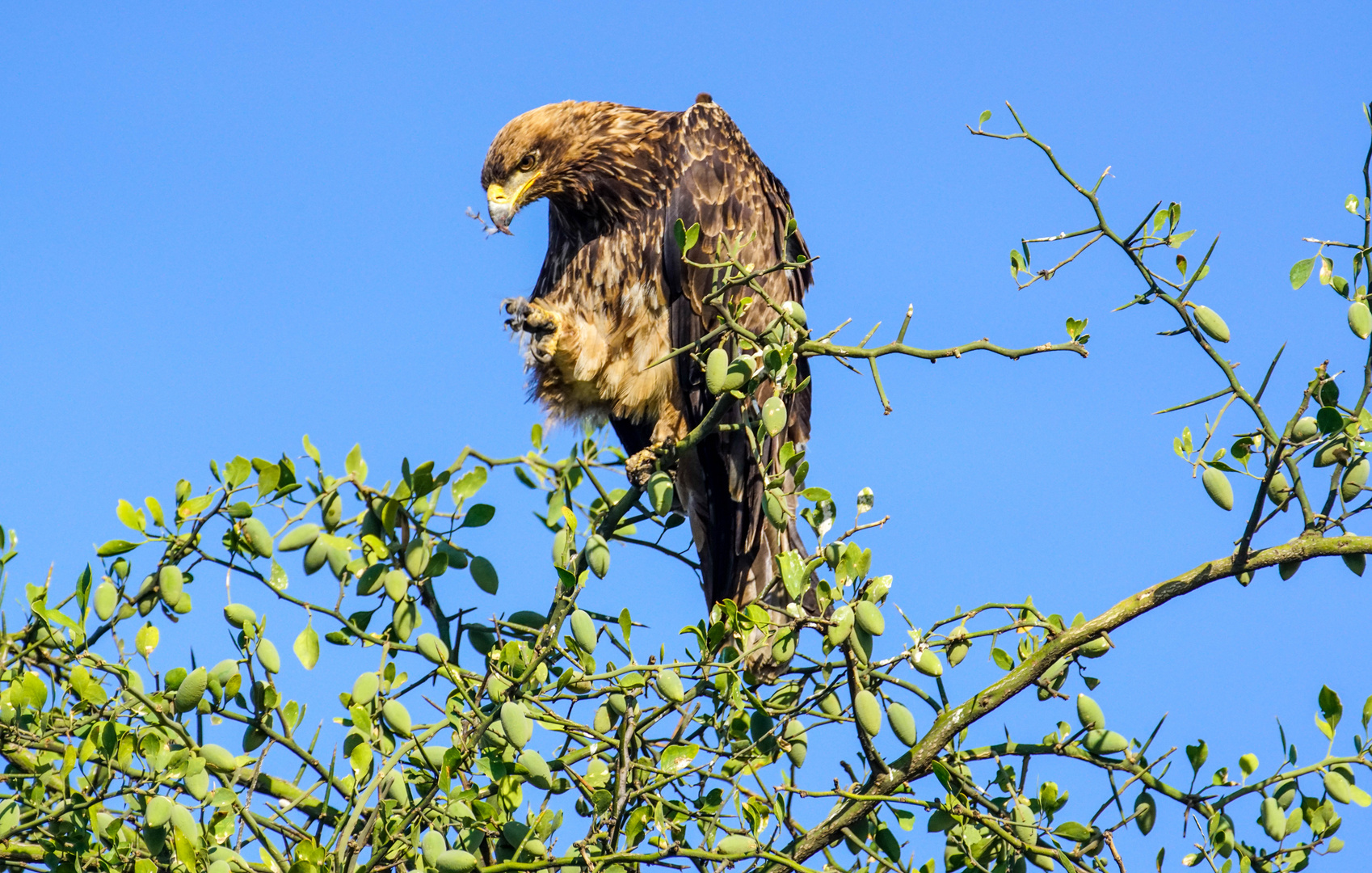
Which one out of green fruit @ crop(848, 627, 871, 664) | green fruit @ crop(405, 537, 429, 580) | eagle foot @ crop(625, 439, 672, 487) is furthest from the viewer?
eagle foot @ crop(625, 439, 672, 487)

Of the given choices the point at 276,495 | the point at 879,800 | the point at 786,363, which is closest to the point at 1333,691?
the point at 879,800

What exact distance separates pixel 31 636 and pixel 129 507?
36 cm

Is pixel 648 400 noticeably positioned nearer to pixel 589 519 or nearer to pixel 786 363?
pixel 589 519

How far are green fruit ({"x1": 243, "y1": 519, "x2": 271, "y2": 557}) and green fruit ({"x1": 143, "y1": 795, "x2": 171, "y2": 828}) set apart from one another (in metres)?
0.40

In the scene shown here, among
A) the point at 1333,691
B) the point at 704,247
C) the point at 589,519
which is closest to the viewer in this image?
the point at 1333,691

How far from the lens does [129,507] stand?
6.65 feet

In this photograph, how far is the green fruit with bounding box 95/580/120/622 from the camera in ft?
6.97

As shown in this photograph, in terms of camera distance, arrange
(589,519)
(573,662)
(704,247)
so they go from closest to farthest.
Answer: (573,662), (589,519), (704,247)

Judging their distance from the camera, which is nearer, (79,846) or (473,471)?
(79,846)

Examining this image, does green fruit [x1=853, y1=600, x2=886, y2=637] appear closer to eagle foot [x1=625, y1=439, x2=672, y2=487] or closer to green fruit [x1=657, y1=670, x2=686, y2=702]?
green fruit [x1=657, y1=670, x2=686, y2=702]

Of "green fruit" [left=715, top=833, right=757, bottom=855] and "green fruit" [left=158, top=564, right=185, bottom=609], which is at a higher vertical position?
"green fruit" [left=158, top=564, right=185, bottom=609]

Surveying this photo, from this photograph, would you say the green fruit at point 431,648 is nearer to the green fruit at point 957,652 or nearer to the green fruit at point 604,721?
the green fruit at point 604,721

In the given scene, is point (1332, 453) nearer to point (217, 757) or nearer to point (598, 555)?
point (598, 555)

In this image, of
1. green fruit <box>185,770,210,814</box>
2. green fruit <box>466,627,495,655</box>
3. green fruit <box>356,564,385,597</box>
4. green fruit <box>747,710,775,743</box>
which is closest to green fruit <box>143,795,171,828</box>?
green fruit <box>185,770,210,814</box>
